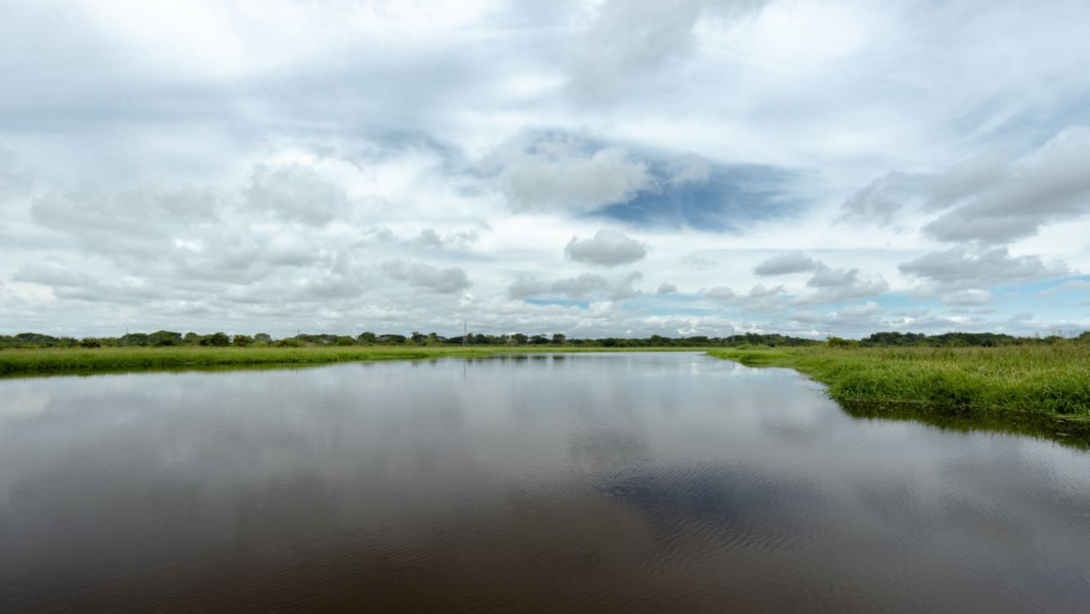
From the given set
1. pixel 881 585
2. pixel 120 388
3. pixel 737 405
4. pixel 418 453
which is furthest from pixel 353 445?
pixel 120 388

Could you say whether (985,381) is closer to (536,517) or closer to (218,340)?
(536,517)

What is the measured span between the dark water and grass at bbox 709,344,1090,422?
171 inches

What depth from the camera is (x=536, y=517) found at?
24.7ft

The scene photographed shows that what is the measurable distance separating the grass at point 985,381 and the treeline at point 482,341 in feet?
24.3

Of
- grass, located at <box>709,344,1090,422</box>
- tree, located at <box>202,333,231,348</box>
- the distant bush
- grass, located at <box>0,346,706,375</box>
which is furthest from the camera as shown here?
tree, located at <box>202,333,231,348</box>

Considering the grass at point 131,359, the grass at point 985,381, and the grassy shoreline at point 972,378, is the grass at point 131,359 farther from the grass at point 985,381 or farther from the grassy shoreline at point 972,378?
the grass at point 985,381

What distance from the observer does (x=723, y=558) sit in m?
6.23

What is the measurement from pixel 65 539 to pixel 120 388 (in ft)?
74.6

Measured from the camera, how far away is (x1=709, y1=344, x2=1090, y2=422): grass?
15461mm

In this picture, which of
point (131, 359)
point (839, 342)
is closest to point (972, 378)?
point (839, 342)

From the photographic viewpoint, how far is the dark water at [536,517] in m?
5.43

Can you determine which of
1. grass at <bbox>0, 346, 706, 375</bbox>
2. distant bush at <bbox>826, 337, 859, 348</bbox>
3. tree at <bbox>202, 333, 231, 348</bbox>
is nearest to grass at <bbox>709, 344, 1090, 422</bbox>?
distant bush at <bbox>826, 337, 859, 348</bbox>

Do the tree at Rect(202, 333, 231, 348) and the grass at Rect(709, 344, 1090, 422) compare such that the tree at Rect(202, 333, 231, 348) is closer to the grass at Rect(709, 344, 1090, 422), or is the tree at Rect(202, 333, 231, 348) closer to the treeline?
the treeline

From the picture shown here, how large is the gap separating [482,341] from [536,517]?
122 metres
